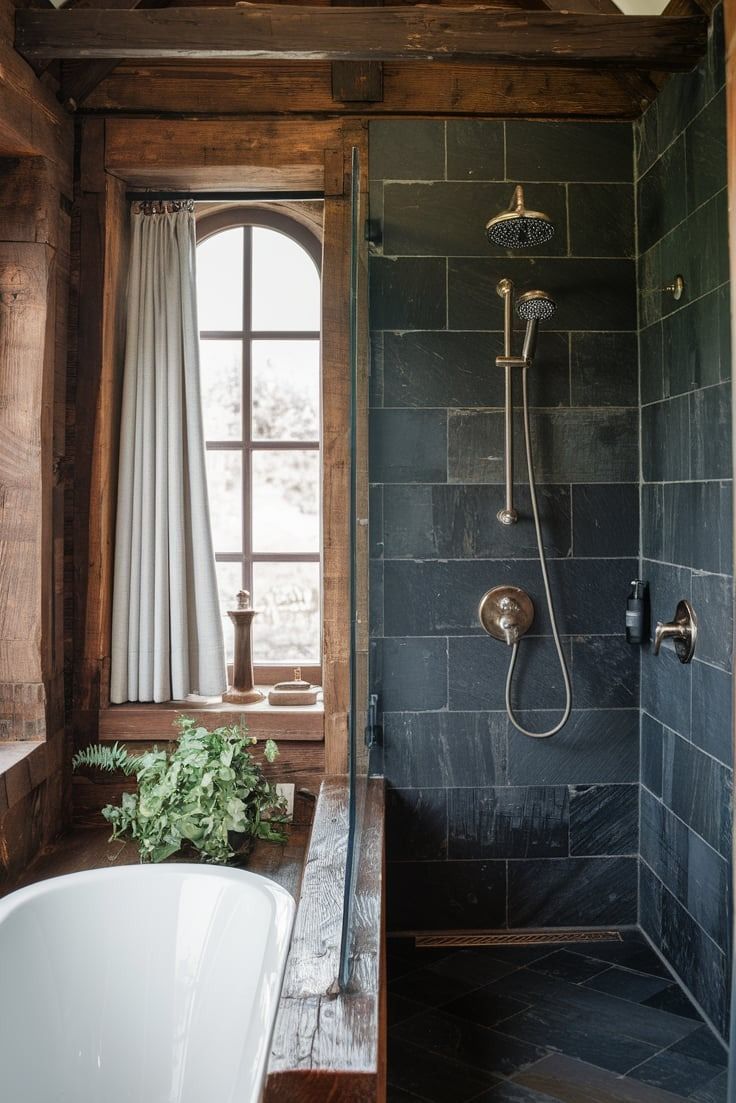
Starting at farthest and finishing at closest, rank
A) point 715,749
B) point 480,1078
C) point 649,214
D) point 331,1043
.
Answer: point 649,214 < point 715,749 < point 480,1078 < point 331,1043

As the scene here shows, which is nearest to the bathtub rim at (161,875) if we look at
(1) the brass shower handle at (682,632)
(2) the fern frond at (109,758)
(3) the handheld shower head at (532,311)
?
(2) the fern frond at (109,758)

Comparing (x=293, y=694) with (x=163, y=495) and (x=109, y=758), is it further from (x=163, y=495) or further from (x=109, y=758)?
(x=163, y=495)

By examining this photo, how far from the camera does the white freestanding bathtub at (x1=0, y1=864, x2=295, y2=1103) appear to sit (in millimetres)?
1731

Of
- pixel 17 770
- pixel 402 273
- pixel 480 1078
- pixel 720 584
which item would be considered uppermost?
pixel 402 273

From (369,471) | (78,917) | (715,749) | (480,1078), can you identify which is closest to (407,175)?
(369,471)

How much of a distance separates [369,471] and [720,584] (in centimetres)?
102

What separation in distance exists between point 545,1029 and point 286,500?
1.70 m

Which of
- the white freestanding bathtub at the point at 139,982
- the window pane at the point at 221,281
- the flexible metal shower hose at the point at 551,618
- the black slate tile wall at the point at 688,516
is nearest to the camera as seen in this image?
the white freestanding bathtub at the point at 139,982

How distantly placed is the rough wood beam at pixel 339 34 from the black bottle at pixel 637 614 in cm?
138

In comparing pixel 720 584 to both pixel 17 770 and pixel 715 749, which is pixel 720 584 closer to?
pixel 715 749

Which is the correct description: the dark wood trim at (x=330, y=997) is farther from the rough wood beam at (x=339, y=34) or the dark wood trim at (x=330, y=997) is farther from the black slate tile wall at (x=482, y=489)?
the rough wood beam at (x=339, y=34)

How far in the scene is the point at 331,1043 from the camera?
134cm

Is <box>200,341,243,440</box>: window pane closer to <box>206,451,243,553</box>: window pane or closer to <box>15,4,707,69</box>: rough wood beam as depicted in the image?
<box>206,451,243,553</box>: window pane

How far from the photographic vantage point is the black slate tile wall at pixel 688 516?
2100mm
